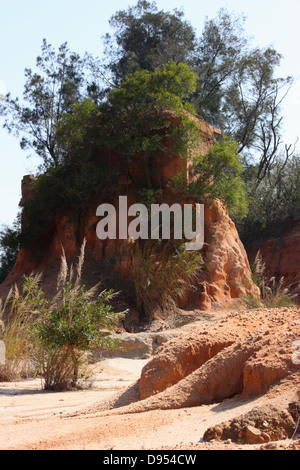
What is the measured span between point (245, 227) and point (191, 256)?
1077 cm

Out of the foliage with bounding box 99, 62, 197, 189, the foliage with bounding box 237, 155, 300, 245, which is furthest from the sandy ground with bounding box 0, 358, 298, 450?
the foliage with bounding box 237, 155, 300, 245

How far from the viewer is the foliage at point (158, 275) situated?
460 inches

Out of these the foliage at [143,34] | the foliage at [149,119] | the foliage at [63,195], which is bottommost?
the foliage at [63,195]

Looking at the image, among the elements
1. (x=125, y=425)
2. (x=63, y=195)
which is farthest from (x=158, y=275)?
(x=125, y=425)

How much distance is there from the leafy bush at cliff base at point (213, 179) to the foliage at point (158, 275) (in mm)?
1465

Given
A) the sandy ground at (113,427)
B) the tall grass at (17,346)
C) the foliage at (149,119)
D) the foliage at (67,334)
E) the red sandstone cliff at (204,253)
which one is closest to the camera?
the sandy ground at (113,427)

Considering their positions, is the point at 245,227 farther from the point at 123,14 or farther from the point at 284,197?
the point at 123,14

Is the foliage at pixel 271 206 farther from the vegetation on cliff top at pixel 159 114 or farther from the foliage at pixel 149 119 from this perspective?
the foliage at pixel 149 119

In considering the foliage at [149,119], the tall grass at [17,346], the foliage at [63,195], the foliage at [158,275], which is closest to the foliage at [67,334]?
the tall grass at [17,346]

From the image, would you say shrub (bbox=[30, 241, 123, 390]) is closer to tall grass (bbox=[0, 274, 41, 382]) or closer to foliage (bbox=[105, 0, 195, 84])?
tall grass (bbox=[0, 274, 41, 382])

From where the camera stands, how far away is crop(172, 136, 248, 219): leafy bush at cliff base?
507 inches

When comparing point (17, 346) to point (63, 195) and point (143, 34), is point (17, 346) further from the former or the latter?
point (143, 34)

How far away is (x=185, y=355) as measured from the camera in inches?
173

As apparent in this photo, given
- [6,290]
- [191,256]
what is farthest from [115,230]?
[6,290]
